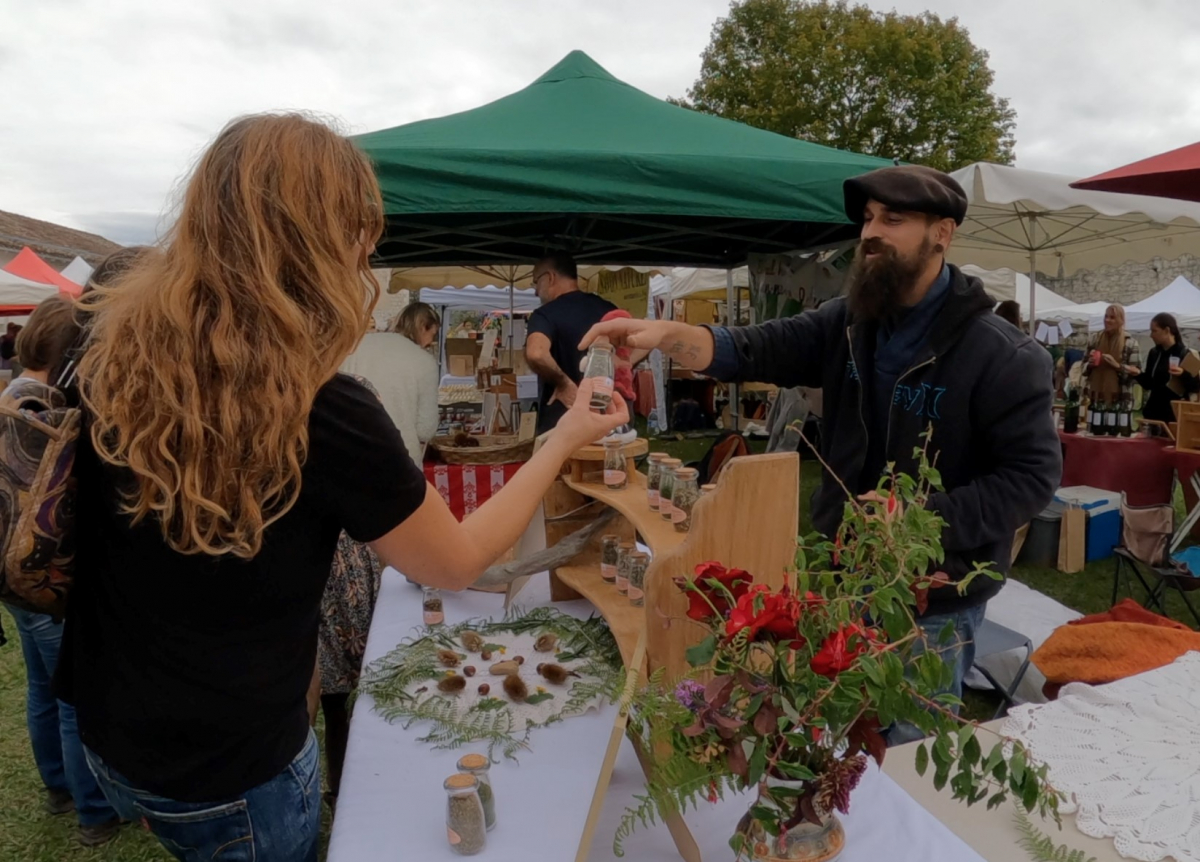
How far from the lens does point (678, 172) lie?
313 cm

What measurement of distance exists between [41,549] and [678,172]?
2640 millimetres

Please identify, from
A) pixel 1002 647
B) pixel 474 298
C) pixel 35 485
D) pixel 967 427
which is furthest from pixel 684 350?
pixel 474 298

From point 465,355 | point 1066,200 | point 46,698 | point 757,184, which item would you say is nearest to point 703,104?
Answer: point 465,355

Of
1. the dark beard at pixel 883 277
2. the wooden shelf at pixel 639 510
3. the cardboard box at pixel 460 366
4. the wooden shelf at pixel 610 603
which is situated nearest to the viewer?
the wooden shelf at pixel 639 510

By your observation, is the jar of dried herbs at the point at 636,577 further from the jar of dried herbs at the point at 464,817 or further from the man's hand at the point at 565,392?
the man's hand at the point at 565,392

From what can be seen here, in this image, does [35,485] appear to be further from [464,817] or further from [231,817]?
[464,817]

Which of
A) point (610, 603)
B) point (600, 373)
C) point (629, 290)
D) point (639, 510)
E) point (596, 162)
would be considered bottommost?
point (610, 603)

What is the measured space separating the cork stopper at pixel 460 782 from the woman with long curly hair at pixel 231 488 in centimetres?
27

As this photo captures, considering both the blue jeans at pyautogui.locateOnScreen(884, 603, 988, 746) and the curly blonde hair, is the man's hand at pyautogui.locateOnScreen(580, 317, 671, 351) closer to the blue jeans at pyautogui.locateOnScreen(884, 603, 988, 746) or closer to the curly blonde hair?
the curly blonde hair

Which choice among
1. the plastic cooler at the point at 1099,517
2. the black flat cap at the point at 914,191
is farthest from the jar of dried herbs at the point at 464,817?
the plastic cooler at the point at 1099,517

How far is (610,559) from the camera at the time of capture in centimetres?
206

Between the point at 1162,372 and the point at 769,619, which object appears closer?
the point at 769,619

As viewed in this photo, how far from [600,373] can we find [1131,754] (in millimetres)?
1318

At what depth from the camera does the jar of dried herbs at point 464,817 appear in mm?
→ 1311
